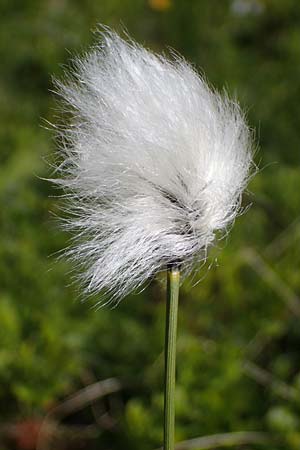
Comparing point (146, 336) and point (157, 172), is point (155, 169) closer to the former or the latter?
point (157, 172)

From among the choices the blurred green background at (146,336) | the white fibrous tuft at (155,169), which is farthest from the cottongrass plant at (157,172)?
the blurred green background at (146,336)

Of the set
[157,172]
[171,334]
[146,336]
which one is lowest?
[171,334]

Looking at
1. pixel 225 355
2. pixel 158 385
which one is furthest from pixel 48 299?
pixel 225 355

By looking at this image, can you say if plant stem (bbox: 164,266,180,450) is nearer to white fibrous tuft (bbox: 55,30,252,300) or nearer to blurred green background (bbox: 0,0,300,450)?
white fibrous tuft (bbox: 55,30,252,300)

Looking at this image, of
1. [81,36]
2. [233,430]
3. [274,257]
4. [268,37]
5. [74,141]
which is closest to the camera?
[74,141]

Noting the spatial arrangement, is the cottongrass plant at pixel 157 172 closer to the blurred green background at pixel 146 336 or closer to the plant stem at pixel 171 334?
the plant stem at pixel 171 334

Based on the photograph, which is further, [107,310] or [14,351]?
[107,310]

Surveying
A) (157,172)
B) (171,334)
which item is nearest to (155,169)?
(157,172)

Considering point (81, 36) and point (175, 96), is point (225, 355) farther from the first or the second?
point (81, 36)

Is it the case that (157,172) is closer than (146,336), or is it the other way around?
(157,172)
